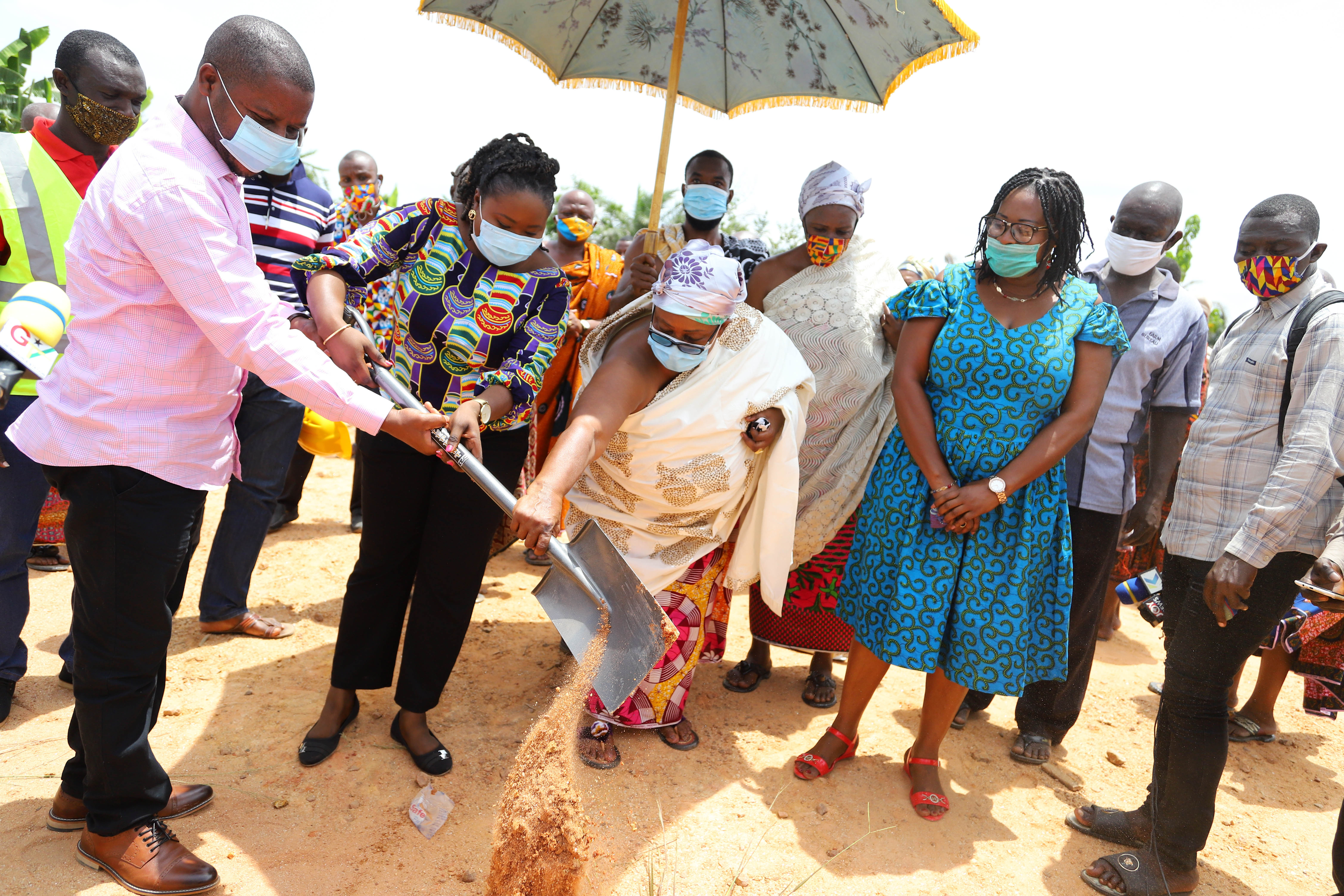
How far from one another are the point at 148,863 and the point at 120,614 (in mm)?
709

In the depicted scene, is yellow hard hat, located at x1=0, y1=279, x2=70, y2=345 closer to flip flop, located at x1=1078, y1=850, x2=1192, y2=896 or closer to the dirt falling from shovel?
the dirt falling from shovel

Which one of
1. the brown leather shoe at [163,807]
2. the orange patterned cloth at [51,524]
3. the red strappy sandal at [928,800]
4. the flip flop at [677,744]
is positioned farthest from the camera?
the orange patterned cloth at [51,524]

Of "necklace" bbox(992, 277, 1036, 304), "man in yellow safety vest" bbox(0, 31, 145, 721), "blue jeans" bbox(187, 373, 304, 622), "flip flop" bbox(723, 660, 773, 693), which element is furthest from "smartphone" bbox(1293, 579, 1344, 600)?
"man in yellow safety vest" bbox(0, 31, 145, 721)

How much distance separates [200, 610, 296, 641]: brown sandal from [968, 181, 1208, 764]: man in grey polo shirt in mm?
3443

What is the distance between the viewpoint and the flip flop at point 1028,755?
358 cm

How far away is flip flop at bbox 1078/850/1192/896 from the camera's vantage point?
2707 mm

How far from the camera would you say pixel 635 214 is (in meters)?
24.6

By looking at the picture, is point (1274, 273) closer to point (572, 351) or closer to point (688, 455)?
point (688, 455)

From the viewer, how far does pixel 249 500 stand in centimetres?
373

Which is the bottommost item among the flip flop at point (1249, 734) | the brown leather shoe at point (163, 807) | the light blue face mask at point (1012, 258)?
the brown leather shoe at point (163, 807)

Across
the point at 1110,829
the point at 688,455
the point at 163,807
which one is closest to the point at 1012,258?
the point at 688,455

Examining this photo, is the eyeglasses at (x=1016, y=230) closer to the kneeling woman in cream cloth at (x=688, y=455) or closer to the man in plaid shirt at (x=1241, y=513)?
the man in plaid shirt at (x=1241, y=513)

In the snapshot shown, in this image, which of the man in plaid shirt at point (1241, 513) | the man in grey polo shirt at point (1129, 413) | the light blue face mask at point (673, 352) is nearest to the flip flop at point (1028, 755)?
the man in grey polo shirt at point (1129, 413)

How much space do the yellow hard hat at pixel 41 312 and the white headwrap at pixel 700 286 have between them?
1.70 m
